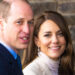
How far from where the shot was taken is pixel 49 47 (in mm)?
1388

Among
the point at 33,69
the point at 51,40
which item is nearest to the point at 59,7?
the point at 51,40

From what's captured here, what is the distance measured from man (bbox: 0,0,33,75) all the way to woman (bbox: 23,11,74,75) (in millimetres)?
618

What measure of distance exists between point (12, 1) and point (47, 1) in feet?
5.00

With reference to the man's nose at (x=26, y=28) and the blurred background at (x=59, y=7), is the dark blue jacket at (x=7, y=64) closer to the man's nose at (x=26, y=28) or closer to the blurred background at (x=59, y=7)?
the man's nose at (x=26, y=28)

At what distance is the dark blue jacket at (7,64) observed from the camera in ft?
2.24

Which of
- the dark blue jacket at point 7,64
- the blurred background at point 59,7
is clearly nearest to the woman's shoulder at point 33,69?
the dark blue jacket at point 7,64

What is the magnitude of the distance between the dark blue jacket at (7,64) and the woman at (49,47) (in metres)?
0.60

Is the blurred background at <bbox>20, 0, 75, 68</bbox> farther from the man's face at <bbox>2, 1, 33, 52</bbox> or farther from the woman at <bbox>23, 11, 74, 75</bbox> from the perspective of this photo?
the man's face at <bbox>2, 1, 33, 52</bbox>

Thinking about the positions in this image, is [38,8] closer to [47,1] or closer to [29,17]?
[47,1]

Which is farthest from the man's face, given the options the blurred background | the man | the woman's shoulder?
the blurred background

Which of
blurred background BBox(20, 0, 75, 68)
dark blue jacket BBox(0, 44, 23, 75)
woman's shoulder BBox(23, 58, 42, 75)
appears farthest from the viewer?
blurred background BBox(20, 0, 75, 68)

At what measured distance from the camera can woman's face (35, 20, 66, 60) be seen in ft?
4.47

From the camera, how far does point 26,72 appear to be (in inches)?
52.2

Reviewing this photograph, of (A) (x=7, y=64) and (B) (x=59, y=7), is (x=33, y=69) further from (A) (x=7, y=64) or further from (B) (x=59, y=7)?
(B) (x=59, y=7)
